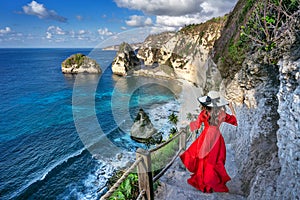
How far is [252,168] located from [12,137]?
24.6 m

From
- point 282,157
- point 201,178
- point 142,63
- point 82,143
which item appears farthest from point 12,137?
point 142,63

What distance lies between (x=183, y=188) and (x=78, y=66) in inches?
2568

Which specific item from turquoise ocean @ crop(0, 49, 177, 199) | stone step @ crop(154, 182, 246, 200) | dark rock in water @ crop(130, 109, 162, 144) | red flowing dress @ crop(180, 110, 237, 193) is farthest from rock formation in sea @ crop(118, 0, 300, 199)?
dark rock in water @ crop(130, 109, 162, 144)

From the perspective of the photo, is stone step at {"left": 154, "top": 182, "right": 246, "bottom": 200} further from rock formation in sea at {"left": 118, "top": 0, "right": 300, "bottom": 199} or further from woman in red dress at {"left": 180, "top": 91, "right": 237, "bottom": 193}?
rock formation in sea at {"left": 118, "top": 0, "right": 300, "bottom": 199}

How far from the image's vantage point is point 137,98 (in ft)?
113

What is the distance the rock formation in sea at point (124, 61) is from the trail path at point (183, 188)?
54.1 meters

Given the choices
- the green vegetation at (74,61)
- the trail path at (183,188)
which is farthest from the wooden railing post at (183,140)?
the green vegetation at (74,61)

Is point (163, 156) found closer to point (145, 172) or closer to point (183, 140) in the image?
point (183, 140)

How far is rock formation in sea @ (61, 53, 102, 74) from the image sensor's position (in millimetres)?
61625

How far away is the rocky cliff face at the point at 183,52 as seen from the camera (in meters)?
33.7

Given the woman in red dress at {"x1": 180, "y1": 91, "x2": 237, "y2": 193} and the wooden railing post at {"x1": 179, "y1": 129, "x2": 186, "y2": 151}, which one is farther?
the wooden railing post at {"x1": 179, "y1": 129, "x2": 186, "y2": 151}

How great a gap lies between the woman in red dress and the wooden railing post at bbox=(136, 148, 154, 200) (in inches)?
44.3

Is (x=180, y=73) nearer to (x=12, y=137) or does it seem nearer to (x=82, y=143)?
(x=82, y=143)

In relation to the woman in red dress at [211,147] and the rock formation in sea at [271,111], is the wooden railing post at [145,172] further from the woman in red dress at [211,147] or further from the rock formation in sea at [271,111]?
the rock formation in sea at [271,111]
